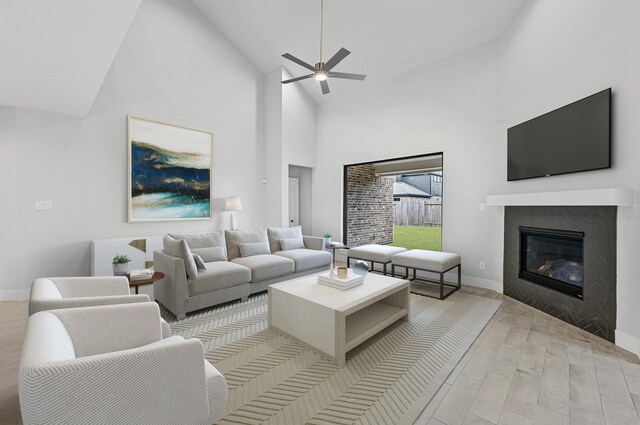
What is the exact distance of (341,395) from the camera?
199 centimetres

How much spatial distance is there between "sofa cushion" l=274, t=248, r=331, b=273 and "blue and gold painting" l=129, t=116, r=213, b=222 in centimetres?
191

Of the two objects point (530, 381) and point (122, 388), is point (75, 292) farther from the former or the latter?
point (530, 381)

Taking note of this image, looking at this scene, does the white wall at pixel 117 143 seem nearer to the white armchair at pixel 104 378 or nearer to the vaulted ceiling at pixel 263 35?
the vaulted ceiling at pixel 263 35

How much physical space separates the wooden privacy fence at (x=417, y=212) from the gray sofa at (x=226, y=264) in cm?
474

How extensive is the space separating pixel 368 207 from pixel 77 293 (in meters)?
5.82

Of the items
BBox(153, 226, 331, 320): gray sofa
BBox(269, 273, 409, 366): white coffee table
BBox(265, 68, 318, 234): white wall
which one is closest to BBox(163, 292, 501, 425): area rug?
BBox(269, 273, 409, 366): white coffee table

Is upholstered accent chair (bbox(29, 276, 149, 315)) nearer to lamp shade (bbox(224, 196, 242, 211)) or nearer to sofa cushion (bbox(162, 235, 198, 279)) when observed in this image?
sofa cushion (bbox(162, 235, 198, 279))

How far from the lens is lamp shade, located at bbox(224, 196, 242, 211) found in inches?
221

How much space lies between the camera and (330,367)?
2.33 m

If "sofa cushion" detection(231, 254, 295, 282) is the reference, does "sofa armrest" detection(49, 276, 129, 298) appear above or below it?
above

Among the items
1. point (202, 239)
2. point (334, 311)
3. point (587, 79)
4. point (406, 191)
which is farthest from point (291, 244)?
point (406, 191)

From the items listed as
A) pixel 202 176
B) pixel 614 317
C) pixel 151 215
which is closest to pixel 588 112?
pixel 614 317

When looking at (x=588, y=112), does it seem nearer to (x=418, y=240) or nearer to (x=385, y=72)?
(x=385, y=72)

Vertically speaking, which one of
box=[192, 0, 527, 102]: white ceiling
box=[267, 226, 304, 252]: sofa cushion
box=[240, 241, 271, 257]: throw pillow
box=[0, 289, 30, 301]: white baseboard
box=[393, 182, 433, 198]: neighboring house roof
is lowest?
box=[0, 289, 30, 301]: white baseboard
